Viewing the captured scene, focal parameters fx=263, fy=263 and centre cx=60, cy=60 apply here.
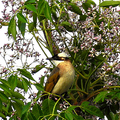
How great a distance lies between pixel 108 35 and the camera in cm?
205

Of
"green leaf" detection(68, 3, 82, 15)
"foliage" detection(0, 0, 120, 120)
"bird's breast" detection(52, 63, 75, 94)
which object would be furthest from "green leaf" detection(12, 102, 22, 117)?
"green leaf" detection(68, 3, 82, 15)

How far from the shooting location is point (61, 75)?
2449mm

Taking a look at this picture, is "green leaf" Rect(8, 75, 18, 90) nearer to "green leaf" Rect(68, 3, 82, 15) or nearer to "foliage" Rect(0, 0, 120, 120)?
"foliage" Rect(0, 0, 120, 120)

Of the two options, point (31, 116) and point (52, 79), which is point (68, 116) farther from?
point (52, 79)

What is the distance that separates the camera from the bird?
2377mm

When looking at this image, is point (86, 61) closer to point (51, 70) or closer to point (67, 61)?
point (67, 61)

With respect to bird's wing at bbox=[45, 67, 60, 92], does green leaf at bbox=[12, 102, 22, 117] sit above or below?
below

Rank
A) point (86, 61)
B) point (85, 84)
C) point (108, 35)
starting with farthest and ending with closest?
point (86, 61)
point (85, 84)
point (108, 35)

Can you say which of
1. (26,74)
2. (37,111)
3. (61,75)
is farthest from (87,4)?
(37,111)

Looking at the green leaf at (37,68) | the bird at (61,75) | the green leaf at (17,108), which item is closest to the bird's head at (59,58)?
the bird at (61,75)

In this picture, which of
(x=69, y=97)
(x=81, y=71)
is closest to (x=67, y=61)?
(x=81, y=71)

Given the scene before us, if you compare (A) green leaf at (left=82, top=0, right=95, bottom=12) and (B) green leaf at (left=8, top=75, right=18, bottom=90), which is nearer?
→ (B) green leaf at (left=8, top=75, right=18, bottom=90)

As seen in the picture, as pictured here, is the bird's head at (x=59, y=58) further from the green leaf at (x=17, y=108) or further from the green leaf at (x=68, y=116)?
the green leaf at (x=68, y=116)

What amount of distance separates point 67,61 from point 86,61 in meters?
0.20
